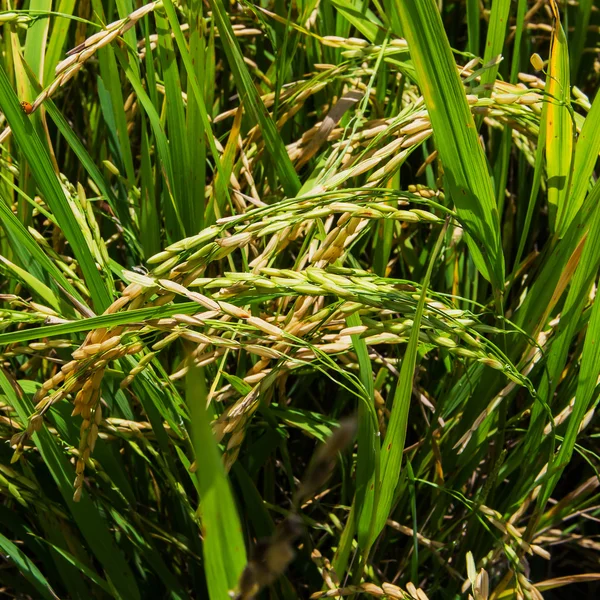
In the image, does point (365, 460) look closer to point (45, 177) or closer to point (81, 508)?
point (81, 508)

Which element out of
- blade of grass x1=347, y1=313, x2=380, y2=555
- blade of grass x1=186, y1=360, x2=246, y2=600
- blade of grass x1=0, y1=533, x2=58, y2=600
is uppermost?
blade of grass x1=186, y1=360, x2=246, y2=600

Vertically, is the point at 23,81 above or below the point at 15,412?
above

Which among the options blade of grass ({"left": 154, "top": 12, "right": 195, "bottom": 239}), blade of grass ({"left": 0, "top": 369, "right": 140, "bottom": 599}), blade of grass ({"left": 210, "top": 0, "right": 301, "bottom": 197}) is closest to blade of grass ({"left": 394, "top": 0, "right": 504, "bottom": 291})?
blade of grass ({"left": 210, "top": 0, "right": 301, "bottom": 197})

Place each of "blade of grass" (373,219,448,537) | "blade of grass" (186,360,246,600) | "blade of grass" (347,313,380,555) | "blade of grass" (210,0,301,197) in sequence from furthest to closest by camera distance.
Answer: "blade of grass" (210,0,301,197) → "blade of grass" (347,313,380,555) → "blade of grass" (373,219,448,537) → "blade of grass" (186,360,246,600)

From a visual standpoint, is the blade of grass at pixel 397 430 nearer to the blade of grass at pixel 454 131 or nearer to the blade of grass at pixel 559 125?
the blade of grass at pixel 454 131

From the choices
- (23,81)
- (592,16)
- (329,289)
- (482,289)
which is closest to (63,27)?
(23,81)

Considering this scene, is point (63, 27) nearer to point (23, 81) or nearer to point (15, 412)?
point (23, 81)

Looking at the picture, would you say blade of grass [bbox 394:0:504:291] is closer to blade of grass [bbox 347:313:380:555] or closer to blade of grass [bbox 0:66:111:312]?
blade of grass [bbox 347:313:380:555]

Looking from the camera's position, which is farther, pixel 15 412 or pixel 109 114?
pixel 109 114
